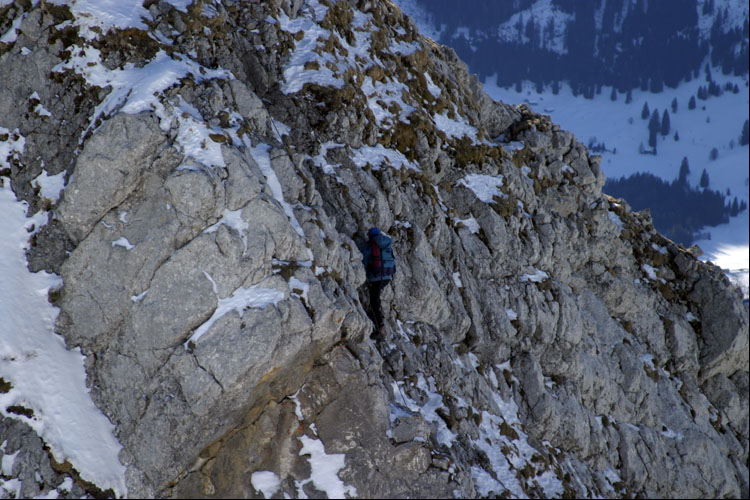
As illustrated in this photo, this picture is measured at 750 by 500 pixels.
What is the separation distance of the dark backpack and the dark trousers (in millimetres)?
472

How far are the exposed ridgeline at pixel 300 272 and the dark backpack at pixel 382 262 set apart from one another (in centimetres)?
122

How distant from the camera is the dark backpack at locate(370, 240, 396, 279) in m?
21.0

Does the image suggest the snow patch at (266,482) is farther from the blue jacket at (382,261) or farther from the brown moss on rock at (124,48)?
the brown moss on rock at (124,48)

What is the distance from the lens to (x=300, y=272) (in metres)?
17.6

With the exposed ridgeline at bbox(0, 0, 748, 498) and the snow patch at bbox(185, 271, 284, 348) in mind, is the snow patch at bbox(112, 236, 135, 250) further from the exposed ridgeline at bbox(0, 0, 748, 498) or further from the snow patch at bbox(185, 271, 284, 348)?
the snow patch at bbox(185, 271, 284, 348)

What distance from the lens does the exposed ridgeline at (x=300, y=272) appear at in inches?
647

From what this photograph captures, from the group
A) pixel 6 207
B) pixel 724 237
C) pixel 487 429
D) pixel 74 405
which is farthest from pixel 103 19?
pixel 724 237

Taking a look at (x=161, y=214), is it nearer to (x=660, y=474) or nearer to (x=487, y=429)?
(x=487, y=429)

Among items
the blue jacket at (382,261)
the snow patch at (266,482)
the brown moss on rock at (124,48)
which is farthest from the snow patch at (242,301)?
the brown moss on rock at (124,48)

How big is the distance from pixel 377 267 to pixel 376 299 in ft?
4.48

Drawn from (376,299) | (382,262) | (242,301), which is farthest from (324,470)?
(382,262)

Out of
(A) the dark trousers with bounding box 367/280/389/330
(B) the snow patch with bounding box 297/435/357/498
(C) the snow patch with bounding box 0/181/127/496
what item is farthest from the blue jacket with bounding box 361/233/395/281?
(C) the snow patch with bounding box 0/181/127/496

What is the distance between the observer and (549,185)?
35.8 m

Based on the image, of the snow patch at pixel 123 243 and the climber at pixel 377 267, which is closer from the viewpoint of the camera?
the snow patch at pixel 123 243
